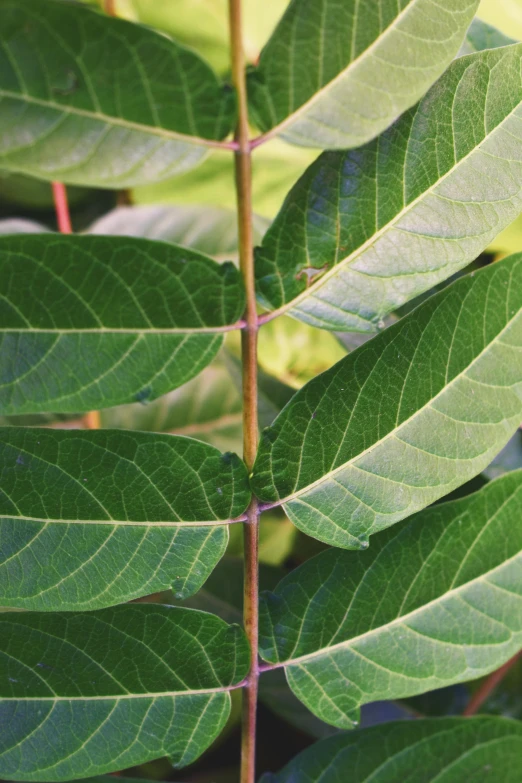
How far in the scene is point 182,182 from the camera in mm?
1150

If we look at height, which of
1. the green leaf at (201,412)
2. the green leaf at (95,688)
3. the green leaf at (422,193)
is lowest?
the green leaf at (95,688)

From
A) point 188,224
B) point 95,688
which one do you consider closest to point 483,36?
point 188,224

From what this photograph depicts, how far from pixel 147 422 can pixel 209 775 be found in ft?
1.79

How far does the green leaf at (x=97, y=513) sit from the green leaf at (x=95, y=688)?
5 centimetres

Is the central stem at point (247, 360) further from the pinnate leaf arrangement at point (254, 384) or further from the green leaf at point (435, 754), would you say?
the green leaf at point (435, 754)

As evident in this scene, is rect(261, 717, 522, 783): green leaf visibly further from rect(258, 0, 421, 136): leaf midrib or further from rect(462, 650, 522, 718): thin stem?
rect(258, 0, 421, 136): leaf midrib

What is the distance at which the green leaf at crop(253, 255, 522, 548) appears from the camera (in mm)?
560

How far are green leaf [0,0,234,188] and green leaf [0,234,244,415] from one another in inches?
2.6

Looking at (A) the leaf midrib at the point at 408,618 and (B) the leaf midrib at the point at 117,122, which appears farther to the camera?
(A) the leaf midrib at the point at 408,618

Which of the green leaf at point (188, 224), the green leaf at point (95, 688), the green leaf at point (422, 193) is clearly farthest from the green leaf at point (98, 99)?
the green leaf at point (188, 224)

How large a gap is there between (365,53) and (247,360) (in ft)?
0.90

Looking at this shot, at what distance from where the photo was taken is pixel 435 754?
0.65m

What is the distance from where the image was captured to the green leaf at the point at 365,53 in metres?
0.51

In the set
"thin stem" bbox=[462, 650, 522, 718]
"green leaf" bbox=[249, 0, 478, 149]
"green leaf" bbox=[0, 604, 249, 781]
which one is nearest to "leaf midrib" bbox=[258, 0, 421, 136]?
"green leaf" bbox=[249, 0, 478, 149]
